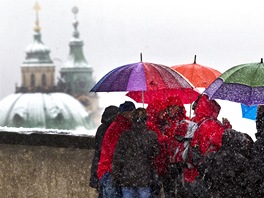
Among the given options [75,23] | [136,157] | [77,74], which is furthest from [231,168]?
[75,23]

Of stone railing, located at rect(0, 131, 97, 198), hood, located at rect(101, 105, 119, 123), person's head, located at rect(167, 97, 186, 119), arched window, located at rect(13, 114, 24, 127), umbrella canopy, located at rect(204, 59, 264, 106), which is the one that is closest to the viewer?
umbrella canopy, located at rect(204, 59, 264, 106)

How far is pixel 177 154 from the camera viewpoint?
4.32m

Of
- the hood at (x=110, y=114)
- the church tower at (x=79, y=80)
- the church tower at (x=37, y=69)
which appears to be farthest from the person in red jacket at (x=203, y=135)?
the church tower at (x=79, y=80)

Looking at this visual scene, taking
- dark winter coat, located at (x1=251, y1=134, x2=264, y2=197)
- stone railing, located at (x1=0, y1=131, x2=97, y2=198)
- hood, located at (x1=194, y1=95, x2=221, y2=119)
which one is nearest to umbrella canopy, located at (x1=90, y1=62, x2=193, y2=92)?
hood, located at (x1=194, y1=95, x2=221, y2=119)

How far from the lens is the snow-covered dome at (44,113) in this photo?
8744 cm

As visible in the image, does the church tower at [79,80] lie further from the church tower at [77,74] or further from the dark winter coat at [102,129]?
the dark winter coat at [102,129]

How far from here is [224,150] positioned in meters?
3.91

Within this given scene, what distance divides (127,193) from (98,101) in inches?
3993

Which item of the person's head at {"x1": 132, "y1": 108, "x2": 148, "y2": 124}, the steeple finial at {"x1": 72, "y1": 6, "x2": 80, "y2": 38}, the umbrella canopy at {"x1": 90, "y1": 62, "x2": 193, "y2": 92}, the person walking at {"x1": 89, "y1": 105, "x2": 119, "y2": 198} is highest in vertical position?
the umbrella canopy at {"x1": 90, "y1": 62, "x2": 193, "y2": 92}

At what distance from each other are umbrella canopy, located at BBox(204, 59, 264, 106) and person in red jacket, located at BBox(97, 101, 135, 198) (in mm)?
470

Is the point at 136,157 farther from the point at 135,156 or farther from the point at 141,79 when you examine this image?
the point at 141,79

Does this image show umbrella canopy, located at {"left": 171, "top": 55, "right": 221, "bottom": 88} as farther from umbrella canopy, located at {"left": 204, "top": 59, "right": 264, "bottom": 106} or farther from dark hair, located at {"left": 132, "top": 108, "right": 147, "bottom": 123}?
dark hair, located at {"left": 132, "top": 108, "right": 147, "bottom": 123}

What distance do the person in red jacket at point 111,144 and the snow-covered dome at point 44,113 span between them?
3218 inches

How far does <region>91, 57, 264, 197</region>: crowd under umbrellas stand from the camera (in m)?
3.86
